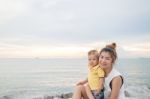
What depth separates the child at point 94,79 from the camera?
6.57 metres

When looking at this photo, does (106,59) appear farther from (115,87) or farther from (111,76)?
(115,87)

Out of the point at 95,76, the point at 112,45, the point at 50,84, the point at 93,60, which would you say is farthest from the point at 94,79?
the point at 50,84

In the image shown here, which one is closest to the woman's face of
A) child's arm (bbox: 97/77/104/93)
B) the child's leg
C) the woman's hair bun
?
the woman's hair bun

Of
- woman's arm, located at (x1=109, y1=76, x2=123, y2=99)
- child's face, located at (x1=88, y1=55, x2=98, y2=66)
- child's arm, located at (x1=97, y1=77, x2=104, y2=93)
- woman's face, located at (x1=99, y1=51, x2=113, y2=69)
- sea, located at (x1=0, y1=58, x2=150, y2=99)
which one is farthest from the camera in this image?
sea, located at (x1=0, y1=58, x2=150, y2=99)

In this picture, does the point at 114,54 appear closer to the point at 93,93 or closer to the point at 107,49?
the point at 107,49

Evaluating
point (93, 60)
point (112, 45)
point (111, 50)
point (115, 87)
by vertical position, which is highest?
point (112, 45)

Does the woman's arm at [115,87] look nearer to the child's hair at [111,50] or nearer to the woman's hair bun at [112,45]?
the child's hair at [111,50]

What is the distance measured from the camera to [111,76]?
20.1 feet

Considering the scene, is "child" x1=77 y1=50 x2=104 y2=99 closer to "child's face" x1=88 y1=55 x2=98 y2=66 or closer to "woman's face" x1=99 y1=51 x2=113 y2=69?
"child's face" x1=88 y1=55 x2=98 y2=66

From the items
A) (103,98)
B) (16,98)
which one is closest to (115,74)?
(103,98)

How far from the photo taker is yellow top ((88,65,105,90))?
6591 millimetres

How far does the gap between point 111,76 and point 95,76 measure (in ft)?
2.27

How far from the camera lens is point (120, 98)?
624 centimetres

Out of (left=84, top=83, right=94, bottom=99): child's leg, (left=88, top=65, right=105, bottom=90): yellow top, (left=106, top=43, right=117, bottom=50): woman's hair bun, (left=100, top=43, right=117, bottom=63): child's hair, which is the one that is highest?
(left=106, top=43, right=117, bottom=50): woman's hair bun
